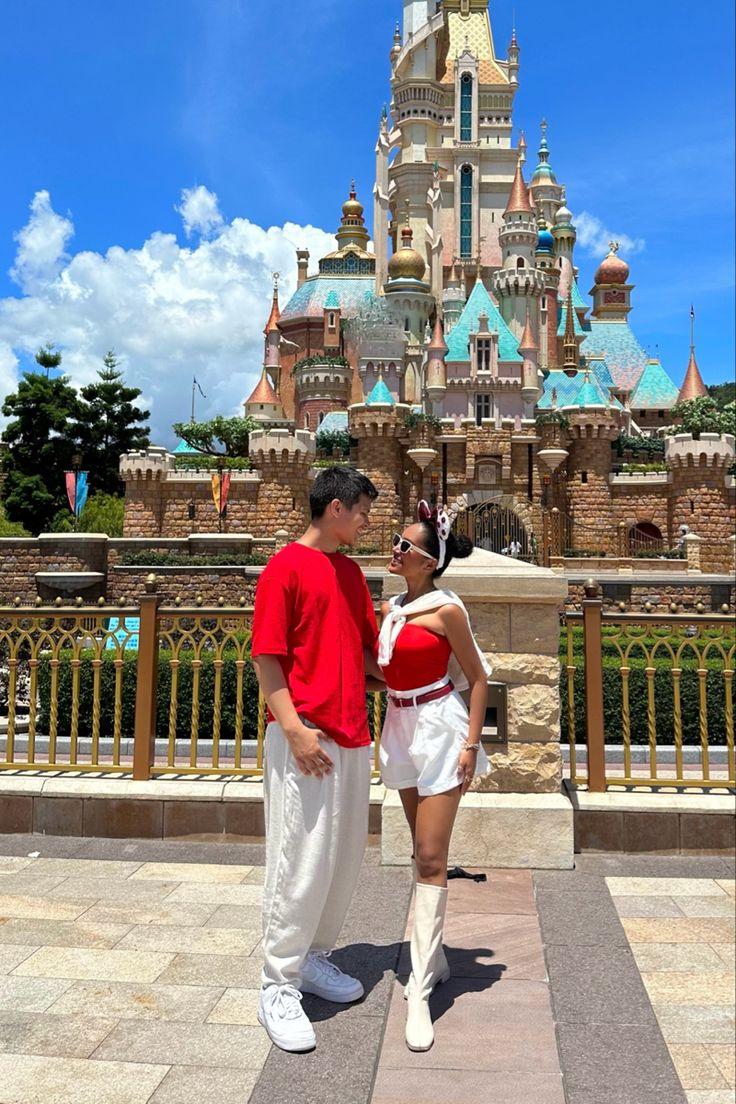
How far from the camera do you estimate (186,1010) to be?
115 inches

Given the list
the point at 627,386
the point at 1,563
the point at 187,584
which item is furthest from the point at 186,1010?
the point at 627,386

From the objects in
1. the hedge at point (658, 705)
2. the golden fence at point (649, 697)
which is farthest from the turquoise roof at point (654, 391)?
the hedge at point (658, 705)

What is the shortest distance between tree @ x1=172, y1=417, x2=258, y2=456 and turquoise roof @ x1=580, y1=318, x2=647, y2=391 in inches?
860

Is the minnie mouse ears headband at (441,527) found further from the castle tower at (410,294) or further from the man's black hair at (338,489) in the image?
the castle tower at (410,294)

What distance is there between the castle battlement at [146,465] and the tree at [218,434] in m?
8.60

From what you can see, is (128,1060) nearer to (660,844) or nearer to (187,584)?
(660,844)

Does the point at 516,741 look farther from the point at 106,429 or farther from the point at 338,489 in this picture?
the point at 106,429

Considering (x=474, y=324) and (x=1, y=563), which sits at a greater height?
(x=474, y=324)

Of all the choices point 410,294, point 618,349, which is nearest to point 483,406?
point 410,294

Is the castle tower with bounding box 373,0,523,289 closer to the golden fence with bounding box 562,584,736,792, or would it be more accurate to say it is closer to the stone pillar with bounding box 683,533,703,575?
the stone pillar with bounding box 683,533,703,575

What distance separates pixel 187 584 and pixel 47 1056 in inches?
877

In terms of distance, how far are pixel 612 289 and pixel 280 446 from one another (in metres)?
36.3

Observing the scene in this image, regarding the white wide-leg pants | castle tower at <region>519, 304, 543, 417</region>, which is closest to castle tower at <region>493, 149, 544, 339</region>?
castle tower at <region>519, 304, 543, 417</region>

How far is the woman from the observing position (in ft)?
9.88
